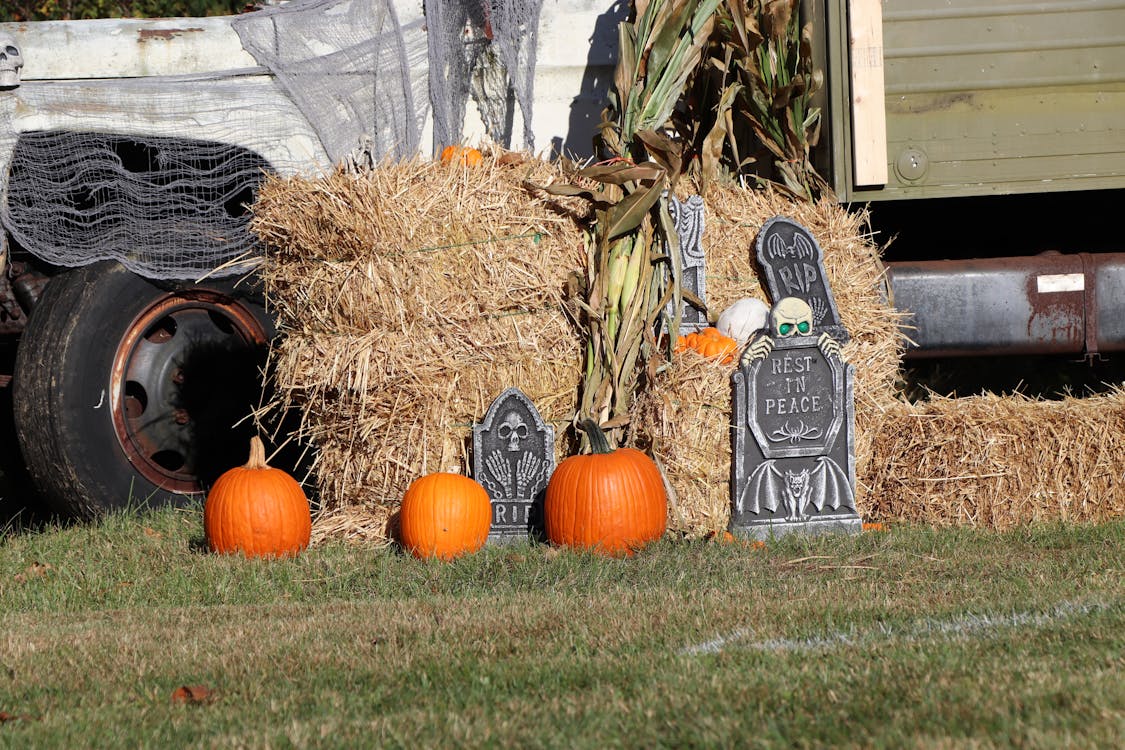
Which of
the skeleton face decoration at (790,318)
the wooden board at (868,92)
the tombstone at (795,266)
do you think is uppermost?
the wooden board at (868,92)

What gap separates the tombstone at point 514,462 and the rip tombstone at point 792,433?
2.79 feet

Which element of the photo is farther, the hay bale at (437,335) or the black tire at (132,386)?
the black tire at (132,386)

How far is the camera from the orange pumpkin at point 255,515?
4.91 metres

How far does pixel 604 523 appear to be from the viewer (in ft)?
15.4

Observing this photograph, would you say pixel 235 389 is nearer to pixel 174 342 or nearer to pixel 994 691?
pixel 174 342

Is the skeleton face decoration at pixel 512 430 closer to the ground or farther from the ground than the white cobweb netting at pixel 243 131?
closer to the ground

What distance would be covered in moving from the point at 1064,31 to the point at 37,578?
5.64 meters

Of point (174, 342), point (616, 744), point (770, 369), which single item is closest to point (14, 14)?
point (174, 342)

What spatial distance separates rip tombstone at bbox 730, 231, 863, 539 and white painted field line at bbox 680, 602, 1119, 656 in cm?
173

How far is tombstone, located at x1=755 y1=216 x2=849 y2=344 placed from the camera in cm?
551

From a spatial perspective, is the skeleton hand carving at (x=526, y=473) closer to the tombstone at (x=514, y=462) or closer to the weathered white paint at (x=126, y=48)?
the tombstone at (x=514, y=462)

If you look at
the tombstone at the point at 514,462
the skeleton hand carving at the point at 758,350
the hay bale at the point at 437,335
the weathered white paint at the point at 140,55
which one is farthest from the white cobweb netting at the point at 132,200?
the skeleton hand carving at the point at 758,350

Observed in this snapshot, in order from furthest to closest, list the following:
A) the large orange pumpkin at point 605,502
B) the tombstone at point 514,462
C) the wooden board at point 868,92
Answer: the wooden board at point 868,92 < the tombstone at point 514,462 < the large orange pumpkin at point 605,502

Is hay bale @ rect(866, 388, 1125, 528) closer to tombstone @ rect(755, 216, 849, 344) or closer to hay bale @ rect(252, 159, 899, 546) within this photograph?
tombstone @ rect(755, 216, 849, 344)
